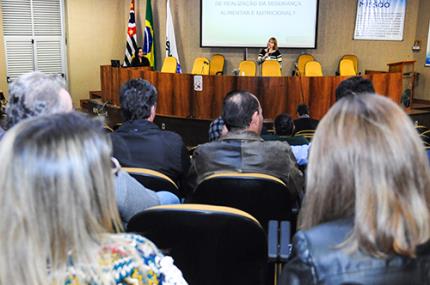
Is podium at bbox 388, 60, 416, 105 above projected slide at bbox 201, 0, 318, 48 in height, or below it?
below

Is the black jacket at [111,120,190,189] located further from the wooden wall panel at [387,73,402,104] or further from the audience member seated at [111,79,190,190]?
the wooden wall panel at [387,73,402,104]

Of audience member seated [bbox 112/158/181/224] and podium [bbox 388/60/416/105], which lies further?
podium [bbox 388/60/416/105]

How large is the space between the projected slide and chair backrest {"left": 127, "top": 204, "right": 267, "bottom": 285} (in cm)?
860

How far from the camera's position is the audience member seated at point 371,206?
3.41ft

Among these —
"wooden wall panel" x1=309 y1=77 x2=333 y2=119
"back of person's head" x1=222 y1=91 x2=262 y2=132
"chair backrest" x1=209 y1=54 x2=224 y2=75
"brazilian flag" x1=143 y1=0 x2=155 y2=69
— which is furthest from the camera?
"brazilian flag" x1=143 y1=0 x2=155 y2=69

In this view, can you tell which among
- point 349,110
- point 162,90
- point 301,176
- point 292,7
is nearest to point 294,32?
point 292,7

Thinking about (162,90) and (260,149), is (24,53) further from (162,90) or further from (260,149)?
(260,149)

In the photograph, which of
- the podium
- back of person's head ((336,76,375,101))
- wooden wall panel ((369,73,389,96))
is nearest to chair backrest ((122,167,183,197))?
back of person's head ((336,76,375,101))

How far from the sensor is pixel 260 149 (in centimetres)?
240

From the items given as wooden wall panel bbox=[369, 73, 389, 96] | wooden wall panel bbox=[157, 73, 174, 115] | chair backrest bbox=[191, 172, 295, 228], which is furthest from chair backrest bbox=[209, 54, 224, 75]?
chair backrest bbox=[191, 172, 295, 228]

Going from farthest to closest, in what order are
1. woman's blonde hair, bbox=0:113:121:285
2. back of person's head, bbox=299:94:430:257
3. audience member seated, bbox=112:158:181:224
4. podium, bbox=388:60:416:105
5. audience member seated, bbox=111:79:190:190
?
podium, bbox=388:60:416:105, audience member seated, bbox=111:79:190:190, audience member seated, bbox=112:158:181:224, back of person's head, bbox=299:94:430:257, woman's blonde hair, bbox=0:113:121:285

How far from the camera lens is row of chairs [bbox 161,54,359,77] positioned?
28.1 ft

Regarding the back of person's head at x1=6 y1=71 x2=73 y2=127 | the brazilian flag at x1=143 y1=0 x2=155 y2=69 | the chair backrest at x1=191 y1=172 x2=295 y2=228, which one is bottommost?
the chair backrest at x1=191 y1=172 x2=295 y2=228

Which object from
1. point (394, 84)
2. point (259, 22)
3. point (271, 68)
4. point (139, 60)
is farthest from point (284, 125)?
point (259, 22)
